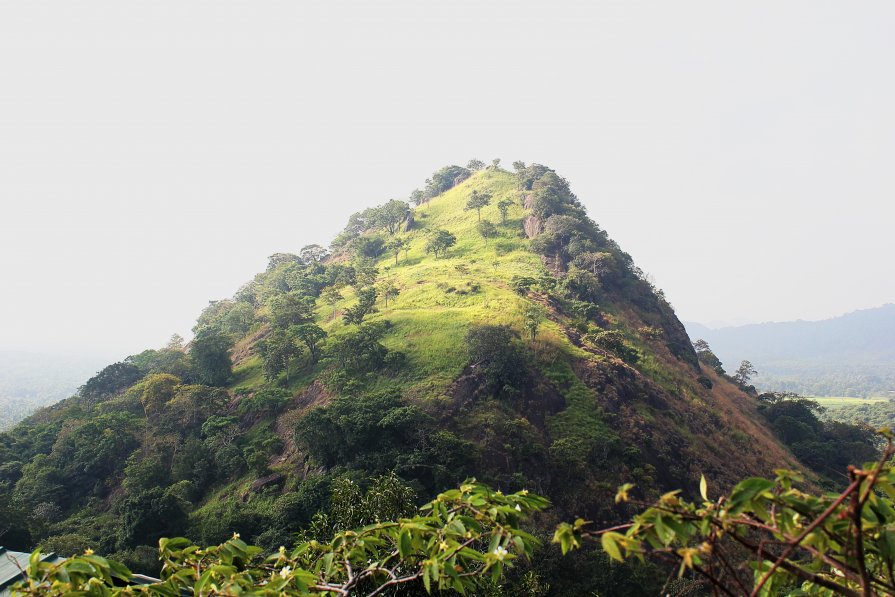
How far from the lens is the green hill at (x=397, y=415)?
29812mm

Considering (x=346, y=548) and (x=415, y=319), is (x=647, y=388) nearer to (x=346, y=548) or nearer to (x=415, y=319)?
(x=415, y=319)

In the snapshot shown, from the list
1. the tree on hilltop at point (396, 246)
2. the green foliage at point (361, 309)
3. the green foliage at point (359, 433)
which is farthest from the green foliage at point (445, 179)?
the green foliage at point (359, 433)

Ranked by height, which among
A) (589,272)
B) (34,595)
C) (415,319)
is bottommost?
(34,595)

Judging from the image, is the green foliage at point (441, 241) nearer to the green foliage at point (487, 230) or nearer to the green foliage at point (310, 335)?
the green foliage at point (487, 230)

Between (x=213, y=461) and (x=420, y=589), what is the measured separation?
34572mm

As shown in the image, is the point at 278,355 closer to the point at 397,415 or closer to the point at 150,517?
the point at 150,517

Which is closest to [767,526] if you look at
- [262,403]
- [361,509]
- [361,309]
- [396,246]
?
[361,509]

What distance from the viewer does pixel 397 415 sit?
31406 mm

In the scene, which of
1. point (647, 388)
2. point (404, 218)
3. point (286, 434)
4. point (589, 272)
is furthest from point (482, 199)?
point (286, 434)

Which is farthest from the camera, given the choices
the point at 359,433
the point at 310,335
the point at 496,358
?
the point at 310,335

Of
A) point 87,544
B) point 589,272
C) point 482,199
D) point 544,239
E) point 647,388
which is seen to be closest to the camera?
point 87,544

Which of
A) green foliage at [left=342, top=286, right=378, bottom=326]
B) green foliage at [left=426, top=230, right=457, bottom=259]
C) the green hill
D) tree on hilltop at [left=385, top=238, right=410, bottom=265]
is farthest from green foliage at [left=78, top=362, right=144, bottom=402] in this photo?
green foliage at [left=426, top=230, right=457, bottom=259]

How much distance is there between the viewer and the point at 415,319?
50031 millimetres

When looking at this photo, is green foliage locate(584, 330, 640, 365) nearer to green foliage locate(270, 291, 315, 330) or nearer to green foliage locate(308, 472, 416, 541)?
green foliage locate(270, 291, 315, 330)
